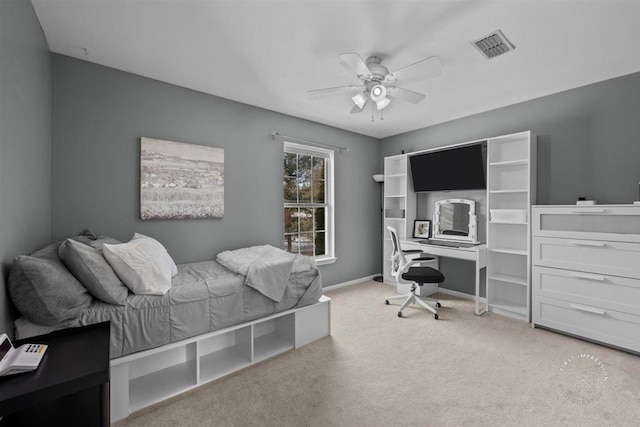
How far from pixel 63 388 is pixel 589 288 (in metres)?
3.93

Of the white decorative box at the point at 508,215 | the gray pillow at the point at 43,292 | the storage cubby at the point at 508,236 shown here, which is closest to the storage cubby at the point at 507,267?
the storage cubby at the point at 508,236

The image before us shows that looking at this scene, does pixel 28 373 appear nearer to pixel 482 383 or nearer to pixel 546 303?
pixel 482 383

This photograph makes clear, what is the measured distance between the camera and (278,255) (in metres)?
2.93

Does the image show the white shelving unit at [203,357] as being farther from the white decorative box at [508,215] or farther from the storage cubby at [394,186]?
the storage cubby at [394,186]

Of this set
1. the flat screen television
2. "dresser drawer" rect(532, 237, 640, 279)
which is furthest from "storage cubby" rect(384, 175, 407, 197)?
"dresser drawer" rect(532, 237, 640, 279)

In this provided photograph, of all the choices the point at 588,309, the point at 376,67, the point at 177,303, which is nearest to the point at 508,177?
the point at 588,309

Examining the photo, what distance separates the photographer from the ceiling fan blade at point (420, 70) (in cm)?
214

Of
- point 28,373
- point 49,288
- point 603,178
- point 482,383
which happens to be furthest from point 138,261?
point 603,178

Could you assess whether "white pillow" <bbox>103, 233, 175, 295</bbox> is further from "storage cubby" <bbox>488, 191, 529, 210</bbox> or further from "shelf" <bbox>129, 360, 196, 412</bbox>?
"storage cubby" <bbox>488, 191, 529, 210</bbox>

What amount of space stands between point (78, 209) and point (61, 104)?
0.90 metres

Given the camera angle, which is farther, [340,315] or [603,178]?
[340,315]

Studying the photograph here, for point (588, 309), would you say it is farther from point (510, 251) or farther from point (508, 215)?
point (508, 215)

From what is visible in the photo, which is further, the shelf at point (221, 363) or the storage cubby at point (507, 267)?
the storage cubby at point (507, 267)

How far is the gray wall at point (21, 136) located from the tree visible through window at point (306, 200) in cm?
250
